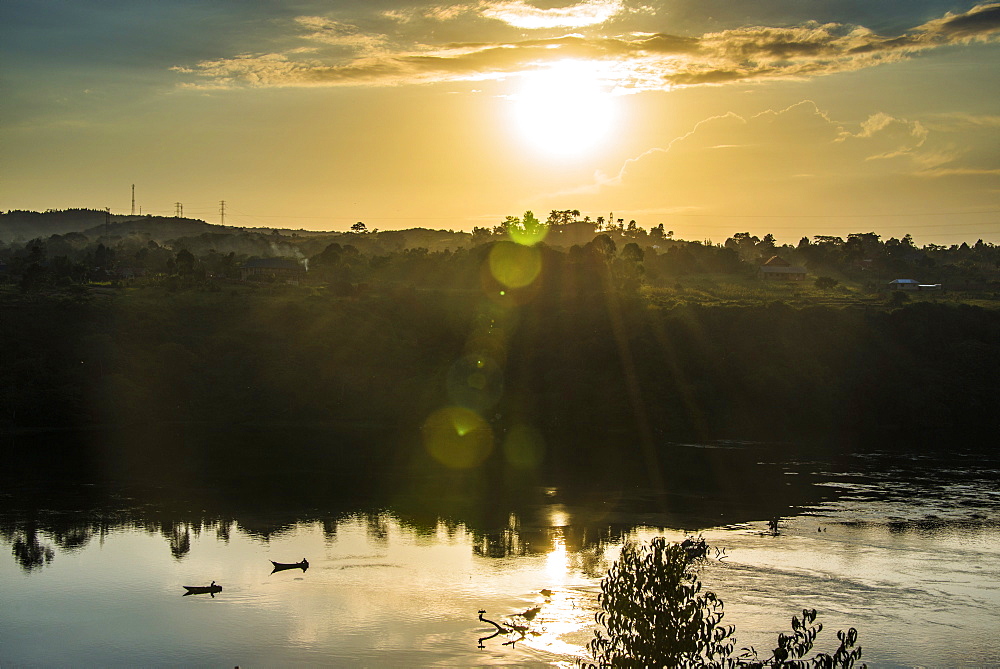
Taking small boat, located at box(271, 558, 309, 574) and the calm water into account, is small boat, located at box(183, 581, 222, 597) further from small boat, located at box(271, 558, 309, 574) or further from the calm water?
small boat, located at box(271, 558, 309, 574)

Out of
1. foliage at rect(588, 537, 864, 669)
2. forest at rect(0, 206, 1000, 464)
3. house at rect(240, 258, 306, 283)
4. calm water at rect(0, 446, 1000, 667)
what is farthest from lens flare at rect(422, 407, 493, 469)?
foliage at rect(588, 537, 864, 669)

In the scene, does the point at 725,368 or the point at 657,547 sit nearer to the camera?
the point at 657,547

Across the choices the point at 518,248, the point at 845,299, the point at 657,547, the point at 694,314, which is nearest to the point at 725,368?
the point at 694,314

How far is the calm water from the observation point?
3719 cm

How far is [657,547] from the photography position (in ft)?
79.8

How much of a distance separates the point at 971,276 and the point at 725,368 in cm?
8770

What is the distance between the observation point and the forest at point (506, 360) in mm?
101188

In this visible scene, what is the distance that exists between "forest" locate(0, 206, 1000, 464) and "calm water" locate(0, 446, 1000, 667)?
95.5 ft

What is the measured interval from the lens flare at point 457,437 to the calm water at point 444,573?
15935mm

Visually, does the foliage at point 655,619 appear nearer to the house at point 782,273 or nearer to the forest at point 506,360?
the forest at point 506,360

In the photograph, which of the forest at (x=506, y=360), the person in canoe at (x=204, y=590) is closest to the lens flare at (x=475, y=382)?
the forest at (x=506, y=360)

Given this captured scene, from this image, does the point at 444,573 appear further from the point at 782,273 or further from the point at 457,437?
the point at 782,273

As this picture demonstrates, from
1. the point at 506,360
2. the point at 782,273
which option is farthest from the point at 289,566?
the point at 782,273

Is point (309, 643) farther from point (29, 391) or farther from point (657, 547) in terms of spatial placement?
point (29, 391)
